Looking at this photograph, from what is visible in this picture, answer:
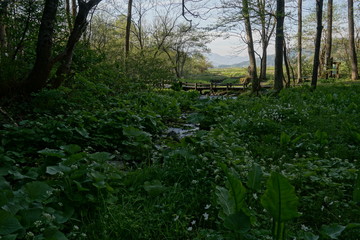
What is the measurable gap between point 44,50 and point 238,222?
5159mm

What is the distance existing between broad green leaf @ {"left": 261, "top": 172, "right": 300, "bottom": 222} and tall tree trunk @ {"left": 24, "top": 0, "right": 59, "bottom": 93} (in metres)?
5.20

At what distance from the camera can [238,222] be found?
150cm

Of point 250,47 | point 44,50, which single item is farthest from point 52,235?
point 250,47

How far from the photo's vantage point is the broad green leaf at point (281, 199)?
1425 millimetres

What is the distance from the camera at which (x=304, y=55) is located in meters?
31.7

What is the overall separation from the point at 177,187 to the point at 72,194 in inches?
39.2

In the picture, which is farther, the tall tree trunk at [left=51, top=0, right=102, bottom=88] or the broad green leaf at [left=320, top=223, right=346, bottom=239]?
the tall tree trunk at [left=51, top=0, right=102, bottom=88]

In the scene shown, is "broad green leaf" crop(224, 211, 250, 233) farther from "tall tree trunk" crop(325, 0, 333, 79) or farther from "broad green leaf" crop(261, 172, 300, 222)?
"tall tree trunk" crop(325, 0, 333, 79)

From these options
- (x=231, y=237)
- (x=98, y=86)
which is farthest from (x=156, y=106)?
(x=231, y=237)

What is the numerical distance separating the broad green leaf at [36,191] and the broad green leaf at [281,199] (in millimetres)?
1380

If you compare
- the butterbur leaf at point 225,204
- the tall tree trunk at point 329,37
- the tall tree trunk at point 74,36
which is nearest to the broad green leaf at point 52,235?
the butterbur leaf at point 225,204

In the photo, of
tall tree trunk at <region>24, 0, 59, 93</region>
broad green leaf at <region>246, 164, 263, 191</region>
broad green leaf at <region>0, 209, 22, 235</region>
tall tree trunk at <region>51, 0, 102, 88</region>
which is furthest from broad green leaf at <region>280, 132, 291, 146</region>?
tall tree trunk at <region>24, 0, 59, 93</region>

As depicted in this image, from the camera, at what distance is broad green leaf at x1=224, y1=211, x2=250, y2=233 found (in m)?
1.49

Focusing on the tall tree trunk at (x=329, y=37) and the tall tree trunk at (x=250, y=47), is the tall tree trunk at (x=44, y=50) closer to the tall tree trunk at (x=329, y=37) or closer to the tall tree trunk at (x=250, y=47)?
the tall tree trunk at (x=250, y=47)
